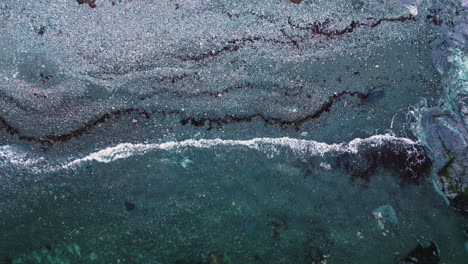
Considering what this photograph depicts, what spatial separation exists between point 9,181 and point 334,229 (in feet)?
12.3

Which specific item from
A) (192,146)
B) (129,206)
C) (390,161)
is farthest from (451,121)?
(129,206)

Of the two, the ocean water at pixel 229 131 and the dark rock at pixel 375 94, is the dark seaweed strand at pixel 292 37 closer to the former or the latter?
the ocean water at pixel 229 131

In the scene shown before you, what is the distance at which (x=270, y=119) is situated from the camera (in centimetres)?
376

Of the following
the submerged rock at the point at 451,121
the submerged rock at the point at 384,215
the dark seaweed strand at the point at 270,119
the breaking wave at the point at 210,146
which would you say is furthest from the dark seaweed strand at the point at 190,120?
the submerged rock at the point at 384,215

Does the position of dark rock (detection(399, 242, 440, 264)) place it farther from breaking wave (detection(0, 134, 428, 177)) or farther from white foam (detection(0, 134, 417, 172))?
white foam (detection(0, 134, 417, 172))

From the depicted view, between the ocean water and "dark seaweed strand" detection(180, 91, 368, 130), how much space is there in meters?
0.01

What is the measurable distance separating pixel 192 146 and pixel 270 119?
0.95 m

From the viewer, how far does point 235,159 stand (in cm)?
380

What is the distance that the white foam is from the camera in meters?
3.67

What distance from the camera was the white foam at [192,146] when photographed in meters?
3.67

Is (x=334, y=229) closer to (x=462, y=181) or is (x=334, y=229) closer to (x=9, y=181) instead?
(x=462, y=181)

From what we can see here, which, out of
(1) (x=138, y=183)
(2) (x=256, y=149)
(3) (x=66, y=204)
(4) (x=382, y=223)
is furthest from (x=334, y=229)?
(3) (x=66, y=204)

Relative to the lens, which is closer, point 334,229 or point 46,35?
point 46,35

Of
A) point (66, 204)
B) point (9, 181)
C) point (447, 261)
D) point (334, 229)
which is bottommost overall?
point (447, 261)
